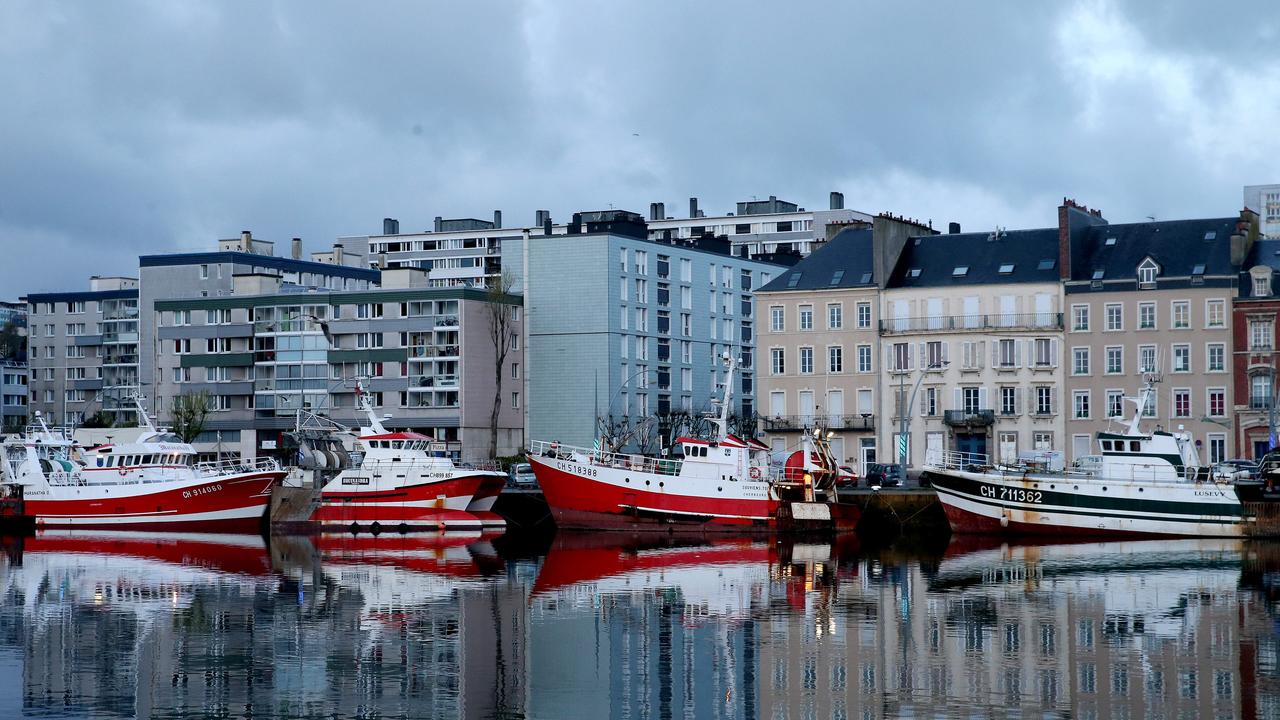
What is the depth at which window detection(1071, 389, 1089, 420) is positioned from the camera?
84438mm

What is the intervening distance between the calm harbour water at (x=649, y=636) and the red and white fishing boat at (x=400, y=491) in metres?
15.7

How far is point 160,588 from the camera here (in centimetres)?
4688

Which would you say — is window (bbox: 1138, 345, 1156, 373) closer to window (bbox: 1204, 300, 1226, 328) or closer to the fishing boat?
window (bbox: 1204, 300, 1226, 328)

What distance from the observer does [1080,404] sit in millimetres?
84625

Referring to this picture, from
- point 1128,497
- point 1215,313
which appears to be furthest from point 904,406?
point 1128,497

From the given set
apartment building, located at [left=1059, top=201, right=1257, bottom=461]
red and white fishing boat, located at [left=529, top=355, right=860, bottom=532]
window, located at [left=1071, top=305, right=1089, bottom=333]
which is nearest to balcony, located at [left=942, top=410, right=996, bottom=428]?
apartment building, located at [left=1059, top=201, right=1257, bottom=461]

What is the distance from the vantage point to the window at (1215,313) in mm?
81500

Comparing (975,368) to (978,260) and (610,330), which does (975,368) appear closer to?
(978,260)

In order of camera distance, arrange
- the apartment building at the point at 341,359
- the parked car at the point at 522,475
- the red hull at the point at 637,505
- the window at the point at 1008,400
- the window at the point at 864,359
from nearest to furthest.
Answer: the red hull at the point at 637,505 < the window at the point at 1008,400 < the parked car at the point at 522,475 < the window at the point at 864,359 < the apartment building at the point at 341,359

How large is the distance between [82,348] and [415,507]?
75.1m

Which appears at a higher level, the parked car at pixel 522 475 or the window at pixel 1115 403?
the window at pixel 1115 403

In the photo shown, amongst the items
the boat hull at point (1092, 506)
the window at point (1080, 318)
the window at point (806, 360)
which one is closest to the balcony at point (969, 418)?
the window at point (1080, 318)

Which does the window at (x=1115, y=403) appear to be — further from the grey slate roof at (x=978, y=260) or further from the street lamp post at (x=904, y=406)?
the street lamp post at (x=904, y=406)

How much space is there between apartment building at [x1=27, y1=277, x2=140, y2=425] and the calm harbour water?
8076 cm
